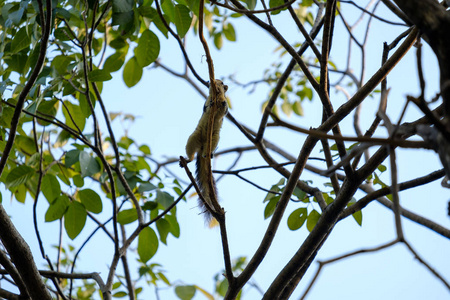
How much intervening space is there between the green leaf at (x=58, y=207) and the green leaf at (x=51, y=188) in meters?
0.02

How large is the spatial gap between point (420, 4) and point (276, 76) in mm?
3544

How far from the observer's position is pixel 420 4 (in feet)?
2.22

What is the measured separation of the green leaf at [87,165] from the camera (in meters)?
1.93

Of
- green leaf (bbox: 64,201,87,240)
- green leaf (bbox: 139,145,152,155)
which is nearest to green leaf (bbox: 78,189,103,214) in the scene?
green leaf (bbox: 64,201,87,240)

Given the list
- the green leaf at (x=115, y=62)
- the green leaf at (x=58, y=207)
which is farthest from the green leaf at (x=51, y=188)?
the green leaf at (x=115, y=62)

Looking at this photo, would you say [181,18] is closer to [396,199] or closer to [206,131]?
[206,131]

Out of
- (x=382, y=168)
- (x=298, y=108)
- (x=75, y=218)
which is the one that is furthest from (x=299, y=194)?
(x=298, y=108)

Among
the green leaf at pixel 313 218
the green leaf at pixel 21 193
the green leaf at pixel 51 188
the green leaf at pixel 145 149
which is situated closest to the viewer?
the green leaf at pixel 313 218

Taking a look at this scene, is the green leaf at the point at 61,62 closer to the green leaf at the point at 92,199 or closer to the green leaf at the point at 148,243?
the green leaf at the point at 92,199

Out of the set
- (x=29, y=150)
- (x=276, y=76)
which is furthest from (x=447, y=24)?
(x=276, y=76)

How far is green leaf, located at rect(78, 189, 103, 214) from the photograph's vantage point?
1.98m

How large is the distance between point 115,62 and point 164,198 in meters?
0.62

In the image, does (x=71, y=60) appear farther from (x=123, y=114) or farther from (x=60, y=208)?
(x=123, y=114)

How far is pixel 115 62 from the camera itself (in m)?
2.04
